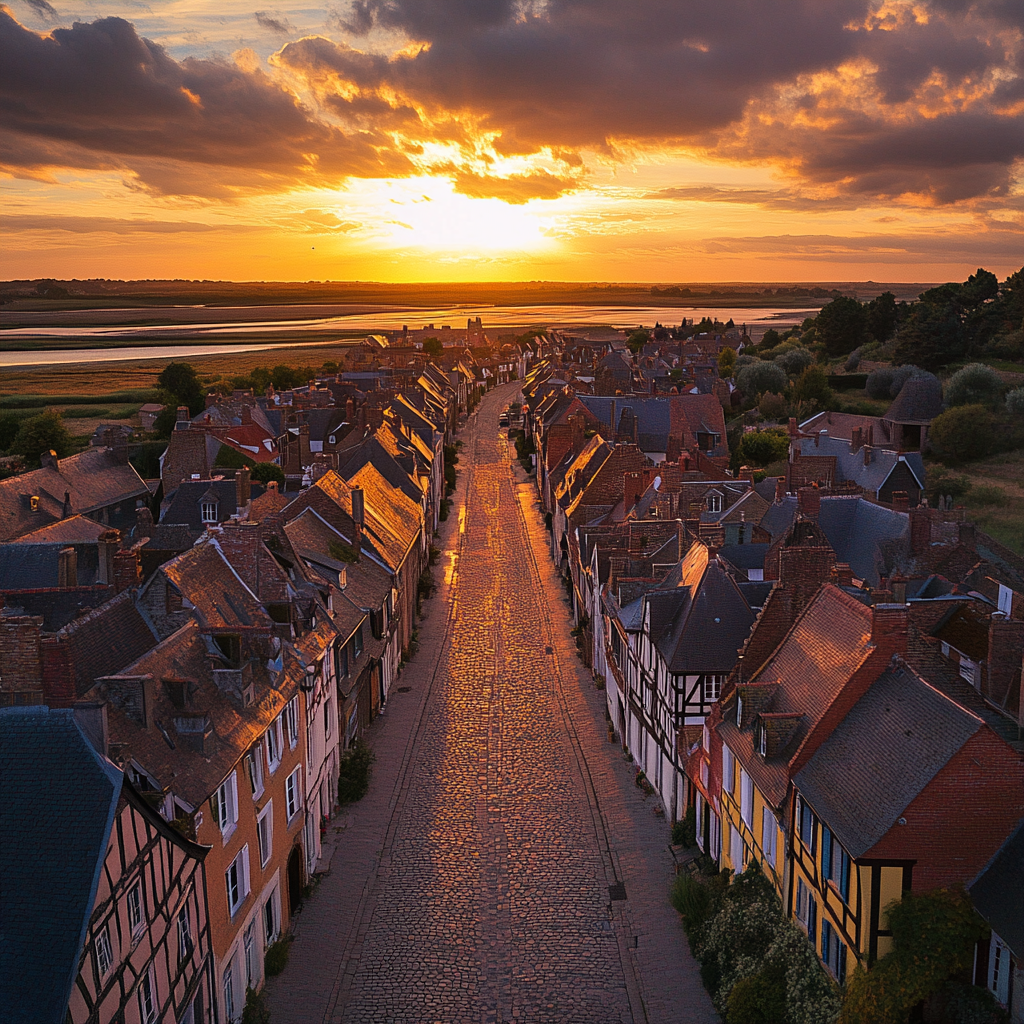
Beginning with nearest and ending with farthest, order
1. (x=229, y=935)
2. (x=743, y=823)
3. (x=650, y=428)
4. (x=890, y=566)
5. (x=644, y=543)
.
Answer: (x=229, y=935) < (x=743, y=823) < (x=890, y=566) < (x=644, y=543) < (x=650, y=428)

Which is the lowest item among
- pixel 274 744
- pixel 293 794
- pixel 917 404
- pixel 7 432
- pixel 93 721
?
pixel 7 432

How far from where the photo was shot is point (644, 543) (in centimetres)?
4319

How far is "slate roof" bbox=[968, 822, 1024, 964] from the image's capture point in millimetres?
18047

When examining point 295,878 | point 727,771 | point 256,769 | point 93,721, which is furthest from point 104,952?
point 727,771

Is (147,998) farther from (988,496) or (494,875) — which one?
(988,496)

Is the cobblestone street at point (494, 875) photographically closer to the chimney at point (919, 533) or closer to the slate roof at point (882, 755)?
the slate roof at point (882, 755)

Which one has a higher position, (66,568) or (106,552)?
(66,568)

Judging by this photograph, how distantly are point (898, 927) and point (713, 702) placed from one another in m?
11.9

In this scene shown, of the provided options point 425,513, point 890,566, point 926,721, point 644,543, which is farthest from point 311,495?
point 926,721

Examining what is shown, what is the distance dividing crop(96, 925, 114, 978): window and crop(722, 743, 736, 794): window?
16991 millimetres

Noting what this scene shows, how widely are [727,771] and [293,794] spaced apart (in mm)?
12759

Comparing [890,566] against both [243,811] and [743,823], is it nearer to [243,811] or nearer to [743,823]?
[743,823]

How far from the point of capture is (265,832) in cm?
2631

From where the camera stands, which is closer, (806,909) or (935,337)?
(806,909)
